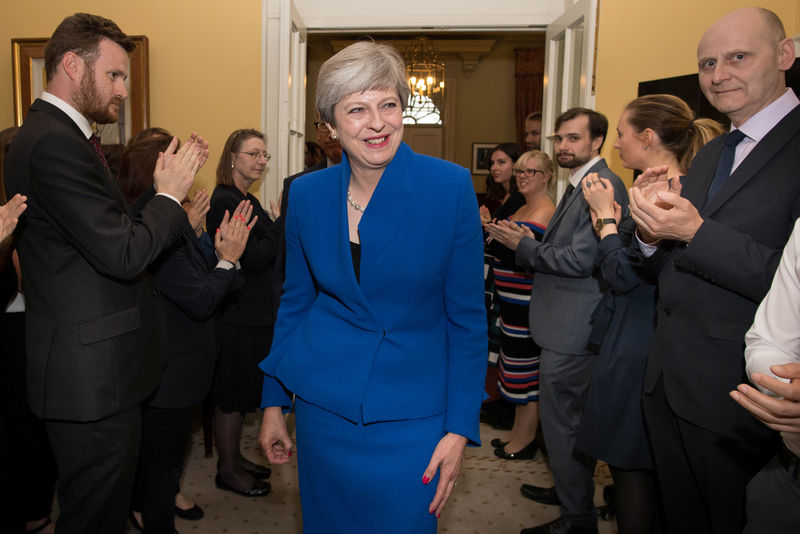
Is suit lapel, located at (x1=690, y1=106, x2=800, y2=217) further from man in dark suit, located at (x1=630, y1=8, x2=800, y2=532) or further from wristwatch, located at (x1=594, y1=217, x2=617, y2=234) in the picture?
wristwatch, located at (x1=594, y1=217, x2=617, y2=234)

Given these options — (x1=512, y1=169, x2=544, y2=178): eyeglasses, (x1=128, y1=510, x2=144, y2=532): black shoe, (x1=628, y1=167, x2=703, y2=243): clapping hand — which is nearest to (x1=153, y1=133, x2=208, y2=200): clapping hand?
(x1=628, y1=167, x2=703, y2=243): clapping hand

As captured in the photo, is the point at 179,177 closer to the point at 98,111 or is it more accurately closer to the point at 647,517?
the point at 98,111

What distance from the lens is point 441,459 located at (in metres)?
1.41

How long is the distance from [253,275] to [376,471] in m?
1.89

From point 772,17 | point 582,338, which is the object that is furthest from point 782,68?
point 582,338

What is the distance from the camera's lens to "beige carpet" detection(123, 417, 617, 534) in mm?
2750

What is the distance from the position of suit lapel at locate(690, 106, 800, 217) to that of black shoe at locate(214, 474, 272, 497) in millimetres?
2513

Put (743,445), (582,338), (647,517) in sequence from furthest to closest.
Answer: (582,338) < (647,517) < (743,445)

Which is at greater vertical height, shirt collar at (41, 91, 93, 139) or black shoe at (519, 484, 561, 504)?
shirt collar at (41, 91, 93, 139)

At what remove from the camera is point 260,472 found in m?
3.25

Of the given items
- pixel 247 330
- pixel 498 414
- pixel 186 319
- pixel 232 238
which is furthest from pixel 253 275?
pixel 498 414

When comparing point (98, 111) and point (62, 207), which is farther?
point (98, 111)

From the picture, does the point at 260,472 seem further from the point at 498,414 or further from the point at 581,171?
the point at 581,171

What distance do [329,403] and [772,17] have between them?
1688 mm
